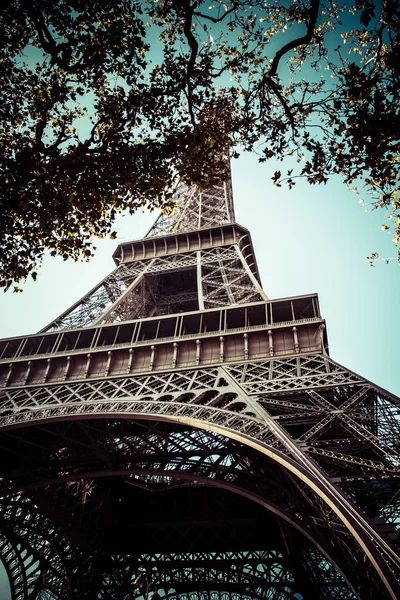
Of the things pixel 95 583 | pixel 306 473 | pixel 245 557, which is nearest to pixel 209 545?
pixel 245 557

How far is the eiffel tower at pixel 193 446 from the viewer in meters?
9.91

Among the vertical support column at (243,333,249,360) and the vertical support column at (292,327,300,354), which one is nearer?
the vertical support column at (292,327,300,354)

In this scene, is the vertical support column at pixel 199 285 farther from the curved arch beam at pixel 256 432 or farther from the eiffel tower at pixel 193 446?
the curved arch beam at pixel 256 432

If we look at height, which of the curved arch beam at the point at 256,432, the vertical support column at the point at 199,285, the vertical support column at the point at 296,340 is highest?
the vertical support column at the point at 199,285

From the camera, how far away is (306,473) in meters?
8.52

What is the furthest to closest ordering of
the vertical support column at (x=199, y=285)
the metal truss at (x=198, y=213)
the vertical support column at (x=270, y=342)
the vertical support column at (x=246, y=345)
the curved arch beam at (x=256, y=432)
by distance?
1. the metal truss at (x=198, y=213)
2. the vertical support column at (x=199, y=285)
3. the vertical support column at (x=246, y=345)
4. the vertical support column at (x=270, y=342)
5. the curved arch beam at (x=256, y=432)

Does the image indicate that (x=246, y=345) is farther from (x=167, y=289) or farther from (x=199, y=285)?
(x=167, y=289)

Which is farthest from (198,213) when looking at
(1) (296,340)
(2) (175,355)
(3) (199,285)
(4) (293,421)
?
(4) (293,421)

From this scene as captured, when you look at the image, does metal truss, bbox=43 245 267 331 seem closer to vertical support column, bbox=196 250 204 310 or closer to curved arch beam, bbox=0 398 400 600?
vertical support column, bbox=196 250 204 310

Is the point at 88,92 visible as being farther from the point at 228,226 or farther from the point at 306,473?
the point at 228,226

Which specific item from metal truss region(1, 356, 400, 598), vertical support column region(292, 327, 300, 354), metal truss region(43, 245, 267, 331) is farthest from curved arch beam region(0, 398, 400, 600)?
metal truss region(43, 245, 267, 331)

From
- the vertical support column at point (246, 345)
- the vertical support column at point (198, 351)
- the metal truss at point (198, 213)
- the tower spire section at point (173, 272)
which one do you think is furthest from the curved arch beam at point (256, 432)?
the metal truss at point (198, 213)

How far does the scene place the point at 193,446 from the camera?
1605 cm

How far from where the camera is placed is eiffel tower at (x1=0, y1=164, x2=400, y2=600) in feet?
32.5
